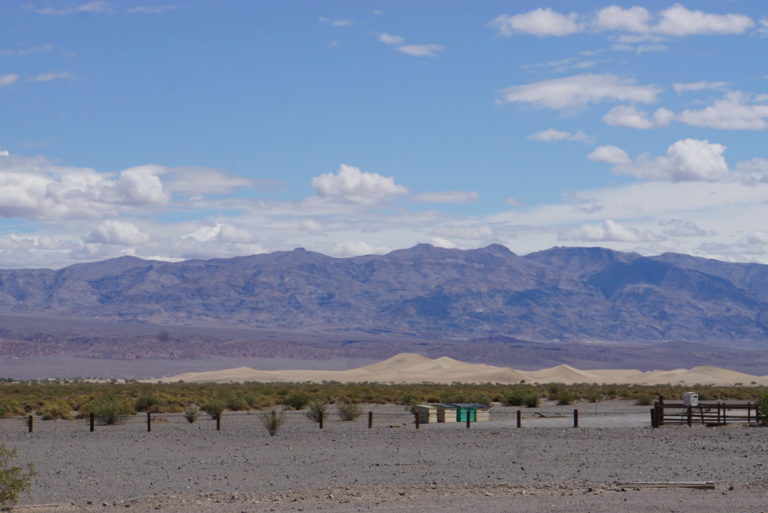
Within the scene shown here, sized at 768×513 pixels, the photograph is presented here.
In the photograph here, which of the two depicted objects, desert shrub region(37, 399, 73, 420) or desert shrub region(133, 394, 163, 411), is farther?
desert shrub region(133, 394, 163, 411)

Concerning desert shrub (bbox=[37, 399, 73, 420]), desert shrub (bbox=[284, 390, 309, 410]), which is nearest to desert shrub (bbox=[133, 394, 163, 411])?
desert shrub (bbox=[37, 399, 73, 420])

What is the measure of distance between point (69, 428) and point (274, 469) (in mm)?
17513

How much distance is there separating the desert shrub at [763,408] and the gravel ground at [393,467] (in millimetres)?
1413

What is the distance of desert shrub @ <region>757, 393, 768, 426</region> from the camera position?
115 feet

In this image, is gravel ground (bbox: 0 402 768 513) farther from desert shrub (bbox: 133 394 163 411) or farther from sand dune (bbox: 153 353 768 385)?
sand dune (bbox: 153 353 768 385)

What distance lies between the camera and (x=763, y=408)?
3512 centimetres

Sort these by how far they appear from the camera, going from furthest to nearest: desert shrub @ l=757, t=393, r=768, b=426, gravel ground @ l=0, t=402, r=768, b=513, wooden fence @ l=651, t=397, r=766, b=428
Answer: wooden fence @ l=651, t=397, r=766, b=428 < desert shrub @ l=757, t=393, r=768, b=426 < gravel ground @ l=0, t=402, r=768, b=513

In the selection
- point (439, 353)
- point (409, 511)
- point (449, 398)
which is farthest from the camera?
point (439, 353)

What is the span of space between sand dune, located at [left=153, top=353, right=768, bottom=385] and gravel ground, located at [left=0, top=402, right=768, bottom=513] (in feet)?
254

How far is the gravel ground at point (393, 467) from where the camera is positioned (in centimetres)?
1839

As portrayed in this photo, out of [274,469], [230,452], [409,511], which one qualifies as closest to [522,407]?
[230,452]

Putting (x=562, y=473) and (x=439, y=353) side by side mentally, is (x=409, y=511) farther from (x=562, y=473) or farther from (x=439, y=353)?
(x=439, y=353)

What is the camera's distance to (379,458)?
26.4 meters

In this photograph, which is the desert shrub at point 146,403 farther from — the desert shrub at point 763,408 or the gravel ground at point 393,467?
the desert shrub at point 763,408
